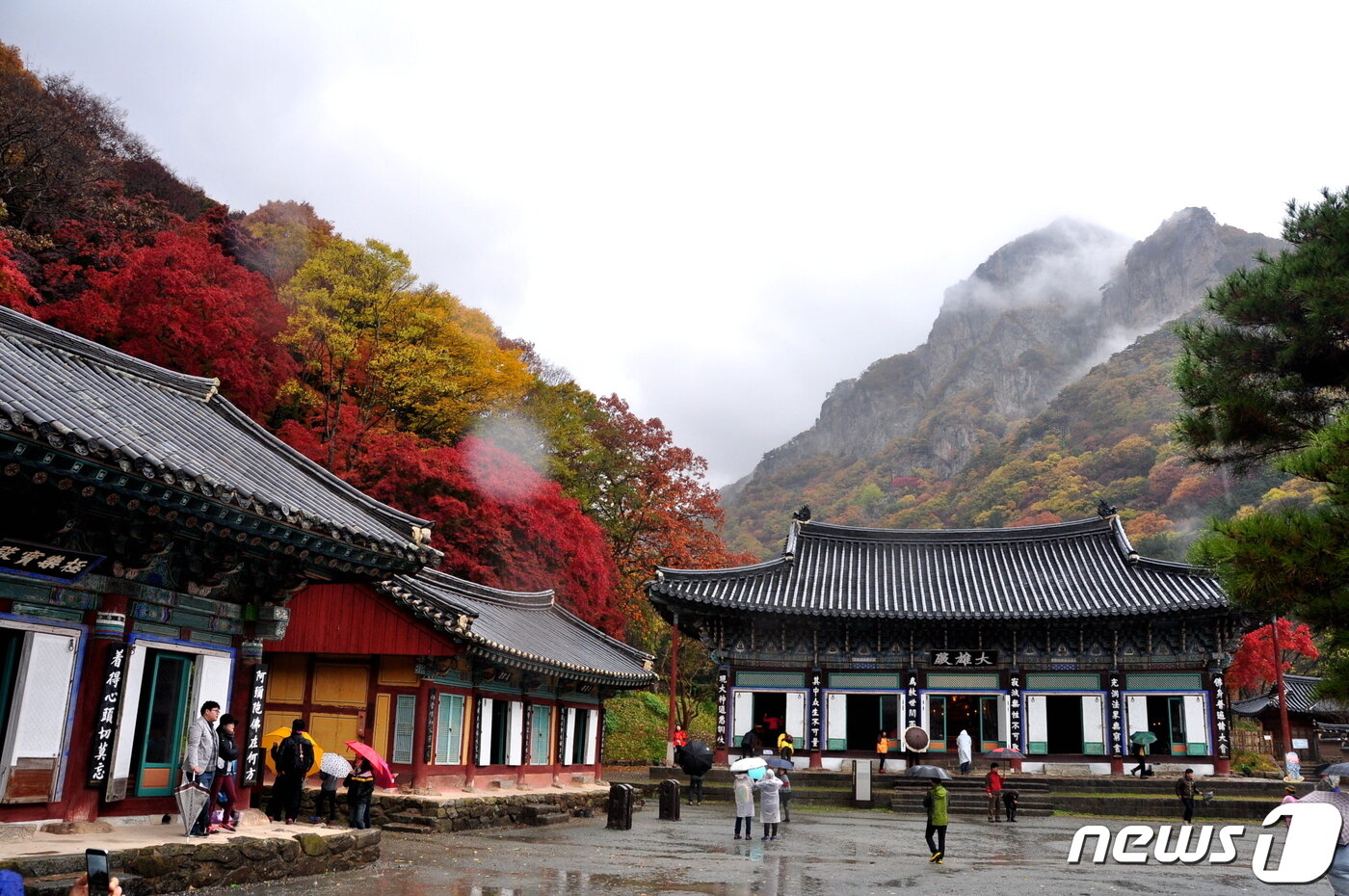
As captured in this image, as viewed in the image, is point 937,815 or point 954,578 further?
point 954,578

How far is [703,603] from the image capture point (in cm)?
3111

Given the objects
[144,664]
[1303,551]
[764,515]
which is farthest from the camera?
[764,515]

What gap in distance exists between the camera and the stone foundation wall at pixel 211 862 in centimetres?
898

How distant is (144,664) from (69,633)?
1.28 meters

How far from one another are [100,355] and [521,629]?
12.9 meters

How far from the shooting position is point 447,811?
58.6ft

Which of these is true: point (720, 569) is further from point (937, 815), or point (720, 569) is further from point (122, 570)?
point (122, 570)

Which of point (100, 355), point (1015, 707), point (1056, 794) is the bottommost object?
point (1056, 794)

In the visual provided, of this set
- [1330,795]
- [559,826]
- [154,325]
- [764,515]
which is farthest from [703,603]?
[764,515]

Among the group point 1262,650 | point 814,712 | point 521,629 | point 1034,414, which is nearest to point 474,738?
point 521,629

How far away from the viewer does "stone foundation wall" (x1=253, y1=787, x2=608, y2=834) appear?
17453 millimetres

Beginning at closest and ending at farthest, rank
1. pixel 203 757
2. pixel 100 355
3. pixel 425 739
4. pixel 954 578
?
pixel 203 757 → pixel 100 355 → pixel 425 739 → pixel 954 578

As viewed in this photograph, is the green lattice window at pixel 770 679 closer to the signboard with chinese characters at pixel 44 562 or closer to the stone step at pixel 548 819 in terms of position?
the stone step at pixel 548 819

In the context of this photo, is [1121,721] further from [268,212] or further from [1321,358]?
[268,212]
